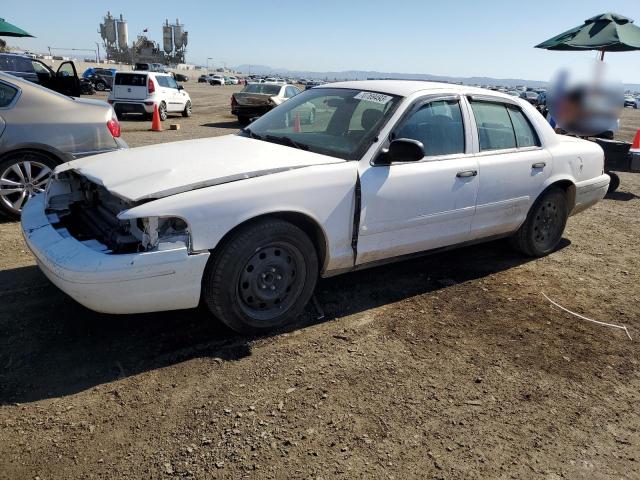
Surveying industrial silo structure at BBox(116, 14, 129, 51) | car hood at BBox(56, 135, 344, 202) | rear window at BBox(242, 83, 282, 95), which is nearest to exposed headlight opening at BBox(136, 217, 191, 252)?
car hood at BBox(56, 135, 344, 202)

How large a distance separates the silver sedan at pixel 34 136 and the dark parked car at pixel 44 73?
6.70 m

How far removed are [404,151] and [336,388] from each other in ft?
5.37

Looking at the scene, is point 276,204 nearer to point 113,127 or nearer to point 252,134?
point 252,134

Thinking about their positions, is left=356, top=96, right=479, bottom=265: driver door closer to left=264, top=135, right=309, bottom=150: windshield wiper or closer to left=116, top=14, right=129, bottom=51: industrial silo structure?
left=264, top=135, right=309, bottom=150: windshield wiper

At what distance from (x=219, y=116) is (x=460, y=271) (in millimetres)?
17679

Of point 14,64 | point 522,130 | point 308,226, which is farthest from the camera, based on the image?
point 14,64

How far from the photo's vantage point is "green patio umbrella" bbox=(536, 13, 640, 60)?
944 cm

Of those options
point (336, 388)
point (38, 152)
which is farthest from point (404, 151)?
point (38, 152)

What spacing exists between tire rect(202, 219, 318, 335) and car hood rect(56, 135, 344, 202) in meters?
0.38

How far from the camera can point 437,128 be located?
12.9 feet

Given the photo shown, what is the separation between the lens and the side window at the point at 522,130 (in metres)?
4.55

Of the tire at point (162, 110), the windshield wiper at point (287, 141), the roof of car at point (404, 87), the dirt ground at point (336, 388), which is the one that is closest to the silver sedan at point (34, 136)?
the dirt ground at point (336, 388)

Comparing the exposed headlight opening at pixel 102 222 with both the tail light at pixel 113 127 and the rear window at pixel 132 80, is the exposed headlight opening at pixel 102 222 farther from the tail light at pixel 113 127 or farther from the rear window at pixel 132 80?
the rear window at pixel 132 80

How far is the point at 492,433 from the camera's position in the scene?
255 centimetres
